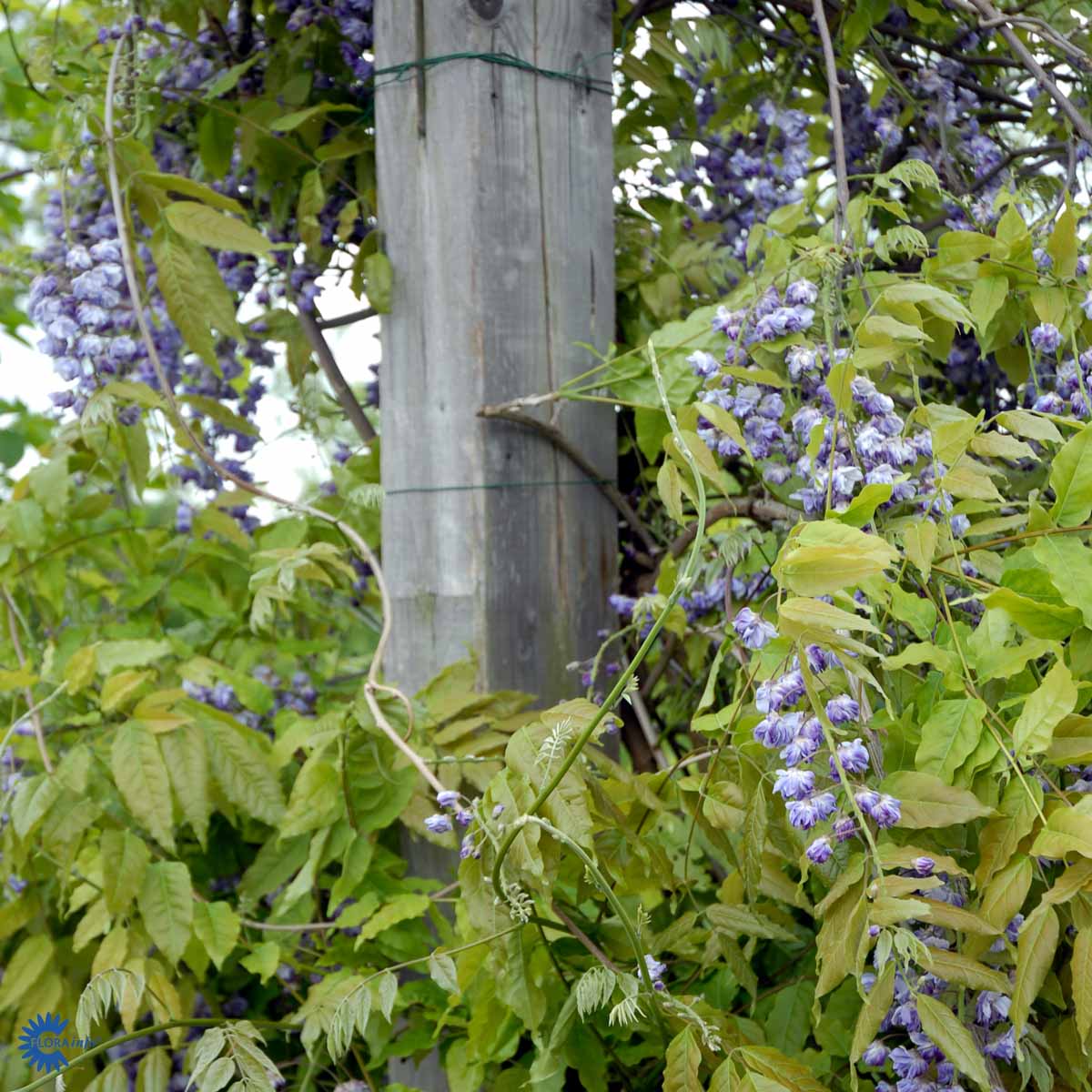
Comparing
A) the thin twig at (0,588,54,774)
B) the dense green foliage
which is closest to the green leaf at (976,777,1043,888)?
the dense green foliage

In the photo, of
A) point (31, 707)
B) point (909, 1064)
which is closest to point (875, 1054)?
point (909, 1064)

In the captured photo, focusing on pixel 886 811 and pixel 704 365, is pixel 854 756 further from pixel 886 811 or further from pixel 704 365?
pixel 704 365

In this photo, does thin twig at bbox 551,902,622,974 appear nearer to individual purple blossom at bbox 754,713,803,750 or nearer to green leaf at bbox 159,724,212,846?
individual purple blossom at bbox 754,713,803,750

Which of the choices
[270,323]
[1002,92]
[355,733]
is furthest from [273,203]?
[1002,92]

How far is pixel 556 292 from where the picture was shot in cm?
182

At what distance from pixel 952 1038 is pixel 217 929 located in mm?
972

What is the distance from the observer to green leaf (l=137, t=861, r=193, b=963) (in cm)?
158

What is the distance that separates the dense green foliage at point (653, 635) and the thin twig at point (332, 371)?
0.01 meters

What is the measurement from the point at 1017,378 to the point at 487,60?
2.73 feet

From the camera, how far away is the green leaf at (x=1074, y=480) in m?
1.13

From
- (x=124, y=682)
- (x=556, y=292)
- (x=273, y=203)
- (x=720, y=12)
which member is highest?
(x=720, y=12)

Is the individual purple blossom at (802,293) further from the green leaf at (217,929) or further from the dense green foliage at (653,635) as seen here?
the green leaf at (217,929)

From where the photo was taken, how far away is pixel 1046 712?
1007mm

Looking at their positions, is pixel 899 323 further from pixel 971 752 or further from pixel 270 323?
pixel 270 323
